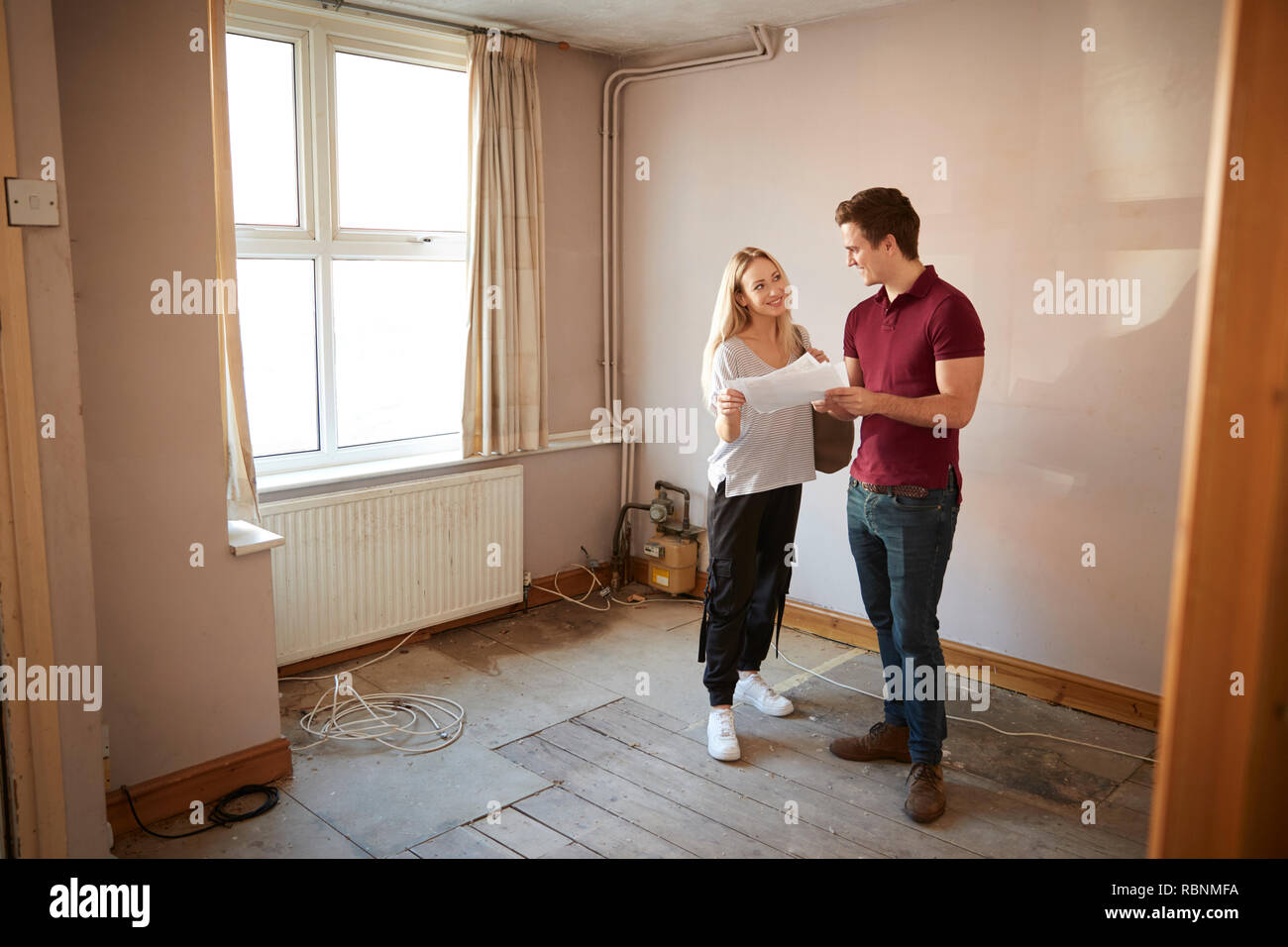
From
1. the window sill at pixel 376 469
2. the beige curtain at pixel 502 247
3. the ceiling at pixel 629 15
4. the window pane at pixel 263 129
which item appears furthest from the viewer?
the beige curtain at pixel 502 247

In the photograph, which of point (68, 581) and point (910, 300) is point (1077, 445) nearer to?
point (910, 300)

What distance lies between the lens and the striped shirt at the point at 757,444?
121 inches

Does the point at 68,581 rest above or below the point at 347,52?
below

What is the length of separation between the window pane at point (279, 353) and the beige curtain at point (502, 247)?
0.67 metres

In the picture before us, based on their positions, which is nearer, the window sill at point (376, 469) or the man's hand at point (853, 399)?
the man's hand at point (853, 399)

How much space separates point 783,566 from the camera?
3305 millimetres

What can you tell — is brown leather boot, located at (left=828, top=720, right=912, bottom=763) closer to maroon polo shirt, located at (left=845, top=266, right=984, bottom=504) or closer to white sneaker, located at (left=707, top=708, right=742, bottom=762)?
white sneaker, located at (left=707, top=708, right=742, bottom=762)

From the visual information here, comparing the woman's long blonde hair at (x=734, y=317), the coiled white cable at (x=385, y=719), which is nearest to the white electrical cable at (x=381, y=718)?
the coiled white cable at (x=385, y=719)

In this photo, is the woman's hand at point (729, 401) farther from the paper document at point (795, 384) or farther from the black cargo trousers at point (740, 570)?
the black cargo trousers at point (740, 570)

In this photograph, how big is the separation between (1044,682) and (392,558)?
8.48ft

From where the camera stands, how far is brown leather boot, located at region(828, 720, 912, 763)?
318cm

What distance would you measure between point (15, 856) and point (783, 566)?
223 cm

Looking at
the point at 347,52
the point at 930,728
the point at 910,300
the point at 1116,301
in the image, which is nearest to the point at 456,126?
the point at 347,52

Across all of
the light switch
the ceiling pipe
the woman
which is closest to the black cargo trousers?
the woman
